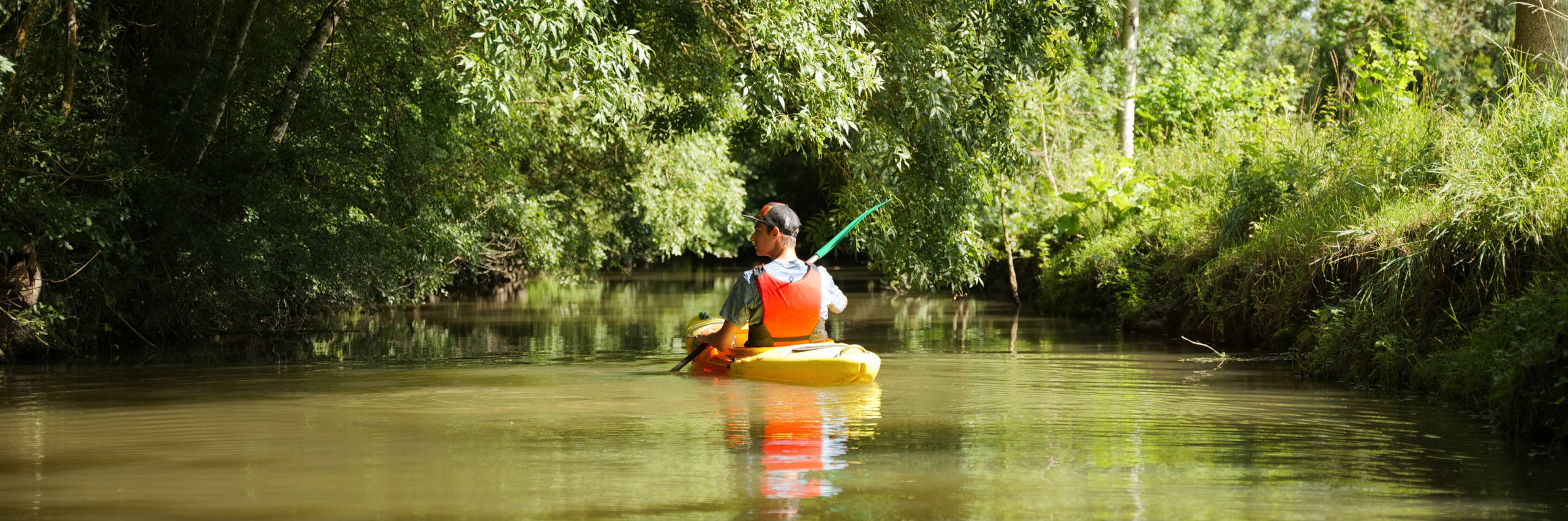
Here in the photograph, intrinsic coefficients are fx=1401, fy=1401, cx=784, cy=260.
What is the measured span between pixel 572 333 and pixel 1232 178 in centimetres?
746

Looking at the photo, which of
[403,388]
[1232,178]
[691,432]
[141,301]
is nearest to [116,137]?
[141,301]

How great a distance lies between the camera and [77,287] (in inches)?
512

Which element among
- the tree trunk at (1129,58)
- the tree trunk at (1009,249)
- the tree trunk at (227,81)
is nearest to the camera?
the tree trunk at (227,81)

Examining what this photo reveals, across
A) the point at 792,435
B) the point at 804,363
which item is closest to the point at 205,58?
the point at 804,363

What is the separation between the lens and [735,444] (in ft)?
22.2

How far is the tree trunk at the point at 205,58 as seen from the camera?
1335 cm

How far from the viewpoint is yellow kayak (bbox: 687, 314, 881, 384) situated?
30.0ft

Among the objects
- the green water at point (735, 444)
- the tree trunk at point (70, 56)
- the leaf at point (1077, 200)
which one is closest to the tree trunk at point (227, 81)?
the tree trunk at point (70, 56)

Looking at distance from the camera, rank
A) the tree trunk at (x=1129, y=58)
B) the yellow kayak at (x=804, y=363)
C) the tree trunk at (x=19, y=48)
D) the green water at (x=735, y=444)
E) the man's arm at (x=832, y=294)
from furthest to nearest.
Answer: the tree trunk at (x=1129, y=58), the tree trunk at (x=19, y=48), the man's arm at (x=832, y=294), the yellow kayak at (x=804, y=363), the green water at (x=735, y=444)

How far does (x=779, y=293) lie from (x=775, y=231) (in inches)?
16.3

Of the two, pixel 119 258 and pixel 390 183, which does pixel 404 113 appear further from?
pixel 119 258

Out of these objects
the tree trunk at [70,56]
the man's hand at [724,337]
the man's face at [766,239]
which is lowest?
the man's hand at [724,337]

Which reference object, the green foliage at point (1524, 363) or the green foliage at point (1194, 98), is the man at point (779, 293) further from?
the green foliage at point (1194, 98)

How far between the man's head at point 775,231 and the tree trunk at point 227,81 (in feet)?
22.1
